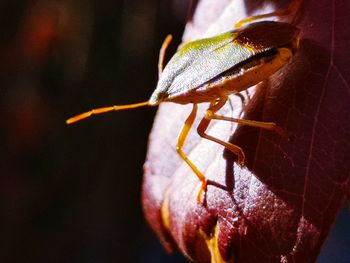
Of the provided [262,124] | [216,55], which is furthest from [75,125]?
[262,124]

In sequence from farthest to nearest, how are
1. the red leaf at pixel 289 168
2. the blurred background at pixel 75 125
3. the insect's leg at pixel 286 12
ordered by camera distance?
the blurred background at pixel 75 125 < the insect's leg at pixel 286 12 < the red leaf at pixel 289 168

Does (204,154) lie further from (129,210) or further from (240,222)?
(129,210)

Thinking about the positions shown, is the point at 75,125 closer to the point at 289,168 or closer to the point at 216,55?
the point at 216,55

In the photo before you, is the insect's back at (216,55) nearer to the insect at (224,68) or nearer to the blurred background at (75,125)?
the insect at (224,68)

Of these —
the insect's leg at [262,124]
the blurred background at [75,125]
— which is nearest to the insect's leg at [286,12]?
the insect's leg at [262,124]

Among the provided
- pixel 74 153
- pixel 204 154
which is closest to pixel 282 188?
pixel 204 154

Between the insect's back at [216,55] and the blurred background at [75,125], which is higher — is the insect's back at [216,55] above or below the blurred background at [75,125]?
below

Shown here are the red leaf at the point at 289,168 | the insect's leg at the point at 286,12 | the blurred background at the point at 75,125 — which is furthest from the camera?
the blurred background at the point at 75,125
